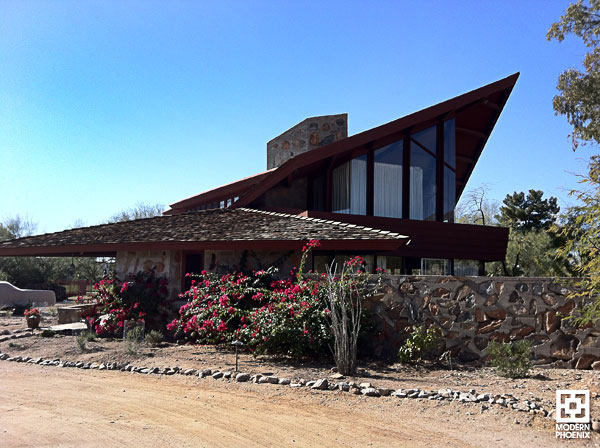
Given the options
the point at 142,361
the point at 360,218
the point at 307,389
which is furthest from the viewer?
the point at 360,218

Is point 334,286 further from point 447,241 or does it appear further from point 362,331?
point 447,241

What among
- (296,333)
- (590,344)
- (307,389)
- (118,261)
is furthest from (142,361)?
(590,344)

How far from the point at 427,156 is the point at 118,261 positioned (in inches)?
423

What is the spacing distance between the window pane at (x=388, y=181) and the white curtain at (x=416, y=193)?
0.52m

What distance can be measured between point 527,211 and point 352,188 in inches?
1166

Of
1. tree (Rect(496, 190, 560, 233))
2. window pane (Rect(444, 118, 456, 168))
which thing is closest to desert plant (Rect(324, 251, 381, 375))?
window pane (Rect(444, 118, 456, 168))

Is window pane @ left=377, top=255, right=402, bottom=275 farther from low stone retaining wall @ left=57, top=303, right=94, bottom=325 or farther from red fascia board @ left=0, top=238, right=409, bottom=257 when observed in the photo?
low stone retaining wall @ left=57, top=303, right=94, bottom=325

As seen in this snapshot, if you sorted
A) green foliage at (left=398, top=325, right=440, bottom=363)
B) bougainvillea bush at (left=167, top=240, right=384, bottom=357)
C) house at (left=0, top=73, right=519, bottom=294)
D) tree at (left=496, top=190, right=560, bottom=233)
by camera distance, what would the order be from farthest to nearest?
tree at (left=496, top=190, right=560, bottom=233) → house at (left=0, top=73, right=519, bottom=294) → bougainvillea bush at (left=167, top=240, right=384, bottom=357) → green foliage at (left=398, top=325, right=440, bottom=363)

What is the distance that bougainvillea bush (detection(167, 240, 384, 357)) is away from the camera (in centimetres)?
926

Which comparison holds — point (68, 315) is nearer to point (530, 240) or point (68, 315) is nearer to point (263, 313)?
point (263, 313)

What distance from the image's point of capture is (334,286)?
9.54 meters

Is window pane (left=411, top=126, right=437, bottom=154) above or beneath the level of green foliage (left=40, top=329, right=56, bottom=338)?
above

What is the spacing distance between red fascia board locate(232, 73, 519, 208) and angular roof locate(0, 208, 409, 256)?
1.00 metres

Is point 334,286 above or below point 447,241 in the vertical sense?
below
